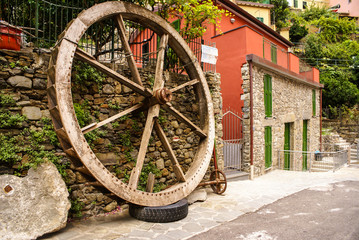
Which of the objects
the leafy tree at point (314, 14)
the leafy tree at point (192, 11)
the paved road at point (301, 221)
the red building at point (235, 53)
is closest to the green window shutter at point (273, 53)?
the red building at point (235, 53)

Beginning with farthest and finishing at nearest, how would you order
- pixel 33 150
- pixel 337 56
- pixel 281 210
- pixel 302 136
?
1. pixel 337 56
2. pixel 302 136
3. pixel 281 210
4. pixel 33 150

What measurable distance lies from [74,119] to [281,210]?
4.03 m

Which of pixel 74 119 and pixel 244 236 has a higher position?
pixel 74 119

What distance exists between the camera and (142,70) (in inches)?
195

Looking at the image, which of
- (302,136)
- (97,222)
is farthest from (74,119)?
(302,136)

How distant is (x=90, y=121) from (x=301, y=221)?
387cm

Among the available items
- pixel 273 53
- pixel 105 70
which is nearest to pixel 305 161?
pixel 273 53

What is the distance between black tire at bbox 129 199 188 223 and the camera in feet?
12.9

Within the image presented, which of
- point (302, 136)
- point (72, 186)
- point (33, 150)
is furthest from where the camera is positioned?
point (302, 136)

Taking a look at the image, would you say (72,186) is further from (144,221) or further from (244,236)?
(244,236)

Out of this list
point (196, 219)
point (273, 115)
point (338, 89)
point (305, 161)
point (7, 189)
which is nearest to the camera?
point (7, 189)

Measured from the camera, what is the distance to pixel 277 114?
965 cm

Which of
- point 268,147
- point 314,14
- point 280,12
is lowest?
point 268,147

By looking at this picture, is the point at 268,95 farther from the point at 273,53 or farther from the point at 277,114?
the point at 273,53
